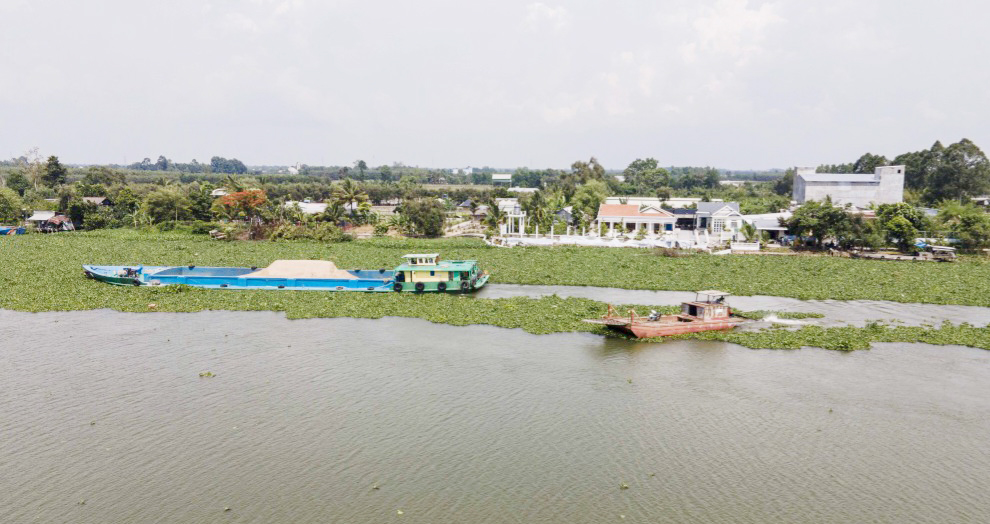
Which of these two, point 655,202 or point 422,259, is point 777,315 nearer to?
point 422,259

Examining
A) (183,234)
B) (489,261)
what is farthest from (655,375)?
(183,234)

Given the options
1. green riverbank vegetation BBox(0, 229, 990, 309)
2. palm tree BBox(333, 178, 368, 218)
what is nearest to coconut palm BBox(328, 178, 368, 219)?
palm tree BBox(333, 178, 368, 218)

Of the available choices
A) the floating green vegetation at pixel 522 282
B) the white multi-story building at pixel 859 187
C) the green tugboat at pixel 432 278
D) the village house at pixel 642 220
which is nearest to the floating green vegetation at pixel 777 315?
the floating green vegetation at pixel 522 282

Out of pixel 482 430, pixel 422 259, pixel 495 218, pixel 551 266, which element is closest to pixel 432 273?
pixel 422 259

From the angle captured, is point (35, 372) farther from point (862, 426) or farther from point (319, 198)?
point (319, 198)

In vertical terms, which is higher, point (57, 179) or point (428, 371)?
point (57, 179)

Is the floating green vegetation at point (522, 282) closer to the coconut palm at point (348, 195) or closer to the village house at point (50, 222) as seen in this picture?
the village house at point (50, 222)
